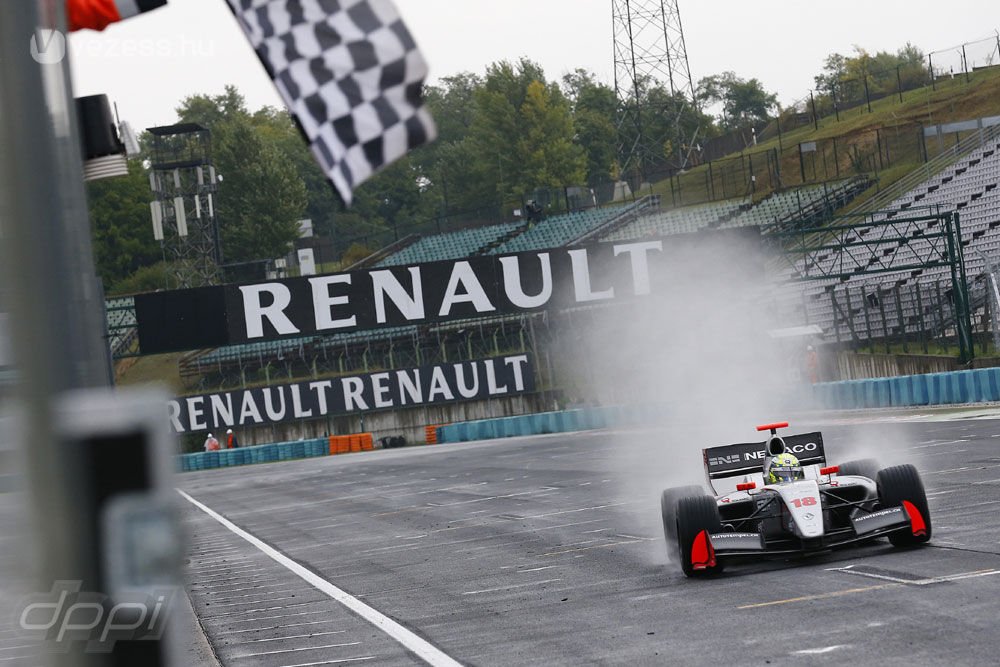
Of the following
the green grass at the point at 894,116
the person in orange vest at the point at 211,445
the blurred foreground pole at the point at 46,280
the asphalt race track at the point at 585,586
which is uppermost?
the green grass at the point at 894,116

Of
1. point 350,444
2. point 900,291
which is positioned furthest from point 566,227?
point 900,291

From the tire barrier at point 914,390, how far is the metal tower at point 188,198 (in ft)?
89.5

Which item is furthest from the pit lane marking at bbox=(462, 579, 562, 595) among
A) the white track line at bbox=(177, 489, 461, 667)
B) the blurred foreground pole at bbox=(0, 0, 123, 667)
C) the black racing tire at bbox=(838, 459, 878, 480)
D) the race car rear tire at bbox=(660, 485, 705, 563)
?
the blurred foreground pole at bbox=(0, 0, 123, 667)

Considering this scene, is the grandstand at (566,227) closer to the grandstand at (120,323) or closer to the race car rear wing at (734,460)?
the grandstand at (120,323)

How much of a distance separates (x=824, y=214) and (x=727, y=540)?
5417 cm

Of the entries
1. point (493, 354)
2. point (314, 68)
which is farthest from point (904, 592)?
point (493, 354)

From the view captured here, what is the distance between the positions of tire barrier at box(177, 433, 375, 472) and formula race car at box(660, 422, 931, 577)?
147 feet

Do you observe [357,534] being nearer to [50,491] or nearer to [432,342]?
[50,491]

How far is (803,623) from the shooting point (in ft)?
29.6

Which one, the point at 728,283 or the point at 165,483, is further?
the point at 728,283

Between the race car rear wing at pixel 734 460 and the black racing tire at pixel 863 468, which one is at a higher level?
the race car rear wing at pixel 734 460

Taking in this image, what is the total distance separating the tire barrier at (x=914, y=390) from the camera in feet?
113

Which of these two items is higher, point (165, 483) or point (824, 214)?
point (824, 214)

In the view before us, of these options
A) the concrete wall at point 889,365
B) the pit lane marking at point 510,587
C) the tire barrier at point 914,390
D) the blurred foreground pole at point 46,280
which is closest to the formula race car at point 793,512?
the pit lane marking at point 510,587
